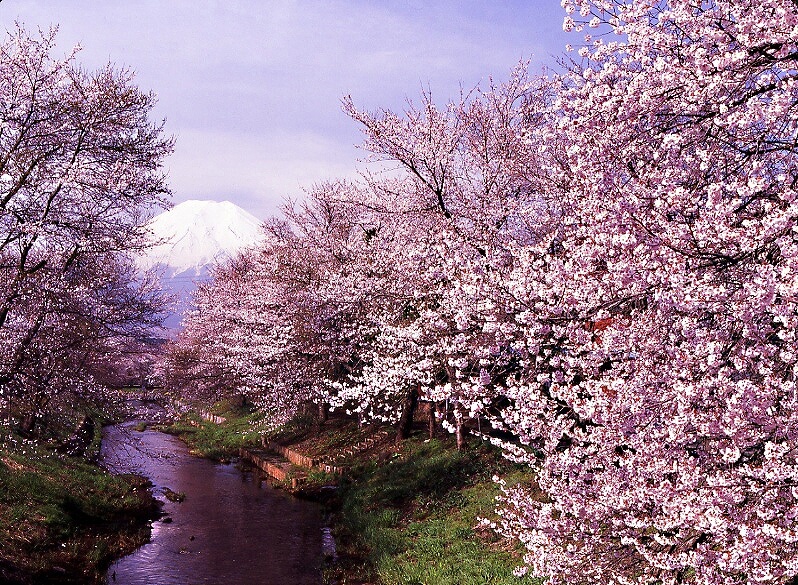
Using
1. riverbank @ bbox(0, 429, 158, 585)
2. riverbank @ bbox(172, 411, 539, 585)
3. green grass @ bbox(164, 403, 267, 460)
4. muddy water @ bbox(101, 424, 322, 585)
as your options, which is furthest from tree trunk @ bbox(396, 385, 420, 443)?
riverbank @ bbox(0, 429, 158, 585)

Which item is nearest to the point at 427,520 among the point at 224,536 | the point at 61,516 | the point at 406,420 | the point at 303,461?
the point at 224,536

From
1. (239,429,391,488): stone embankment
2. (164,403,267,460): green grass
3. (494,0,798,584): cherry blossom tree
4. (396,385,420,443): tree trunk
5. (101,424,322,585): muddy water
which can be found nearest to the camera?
(494,0,798,584): cherry blossom tree

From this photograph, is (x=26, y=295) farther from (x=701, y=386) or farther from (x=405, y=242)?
(x=701, y=386)

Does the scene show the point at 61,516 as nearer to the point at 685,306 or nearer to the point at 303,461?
the point at 303,461

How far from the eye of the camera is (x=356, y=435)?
2747 centimetres

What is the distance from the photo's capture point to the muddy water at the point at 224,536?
606 inches

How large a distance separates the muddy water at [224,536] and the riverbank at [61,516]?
66 centimetres

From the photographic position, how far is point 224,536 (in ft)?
61.2

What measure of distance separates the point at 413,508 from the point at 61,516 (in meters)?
9.44

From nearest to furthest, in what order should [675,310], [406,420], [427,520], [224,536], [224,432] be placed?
1. [675,310]
2. [427,520]
3. [224,536]
4. [406,420]
5. [224,432]

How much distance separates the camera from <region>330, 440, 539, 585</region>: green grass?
516 inches

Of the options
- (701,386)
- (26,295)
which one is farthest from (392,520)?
(701,386)

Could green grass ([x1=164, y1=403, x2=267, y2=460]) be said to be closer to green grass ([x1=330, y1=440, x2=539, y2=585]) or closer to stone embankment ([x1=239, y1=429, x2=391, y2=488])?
stone embankment ([x1=239, y1=429, x2=391, y2=488])

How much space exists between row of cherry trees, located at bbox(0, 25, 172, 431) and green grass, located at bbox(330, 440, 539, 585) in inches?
310
